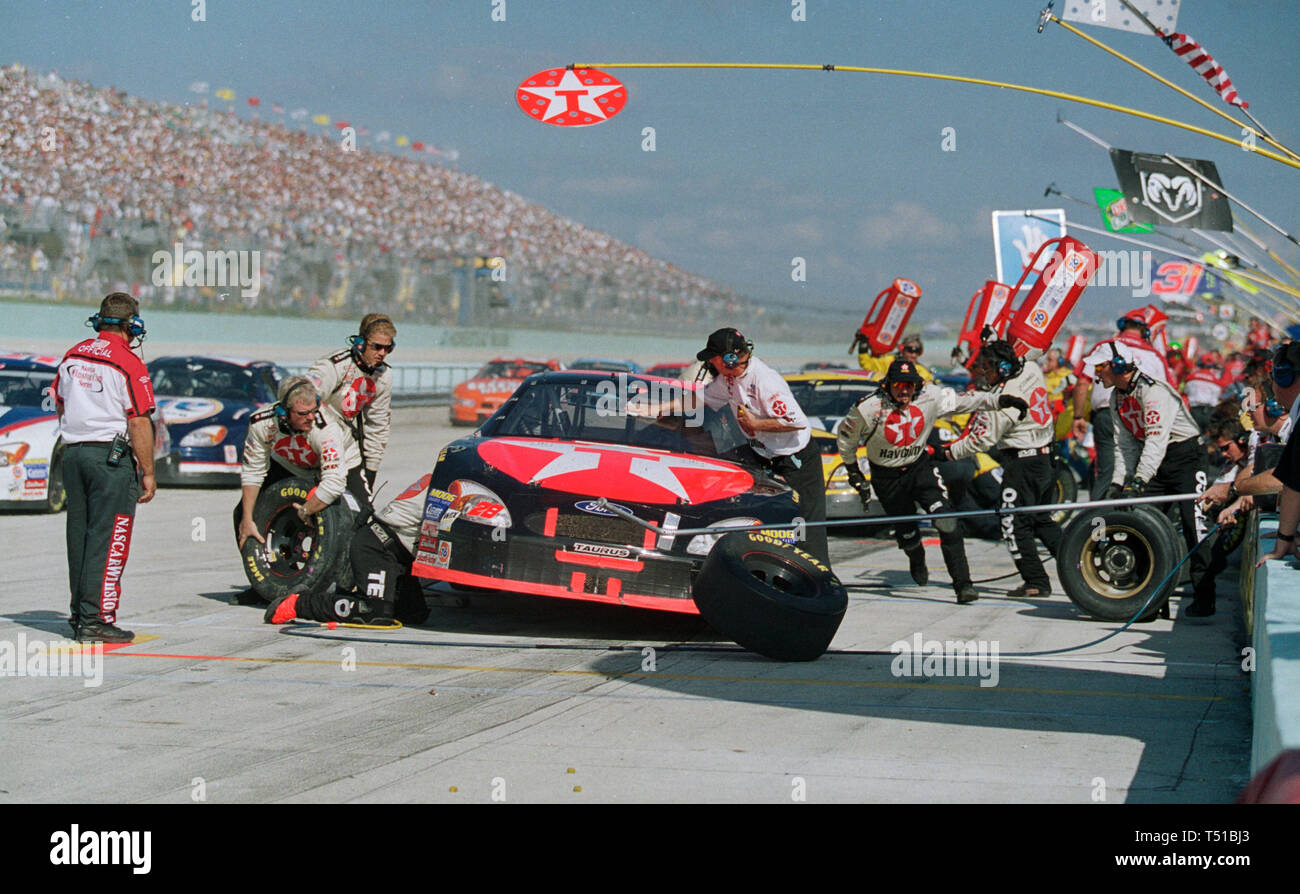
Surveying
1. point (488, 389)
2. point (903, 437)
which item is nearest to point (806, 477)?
point (903, 437)

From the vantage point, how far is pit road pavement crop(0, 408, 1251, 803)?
4.51 metres

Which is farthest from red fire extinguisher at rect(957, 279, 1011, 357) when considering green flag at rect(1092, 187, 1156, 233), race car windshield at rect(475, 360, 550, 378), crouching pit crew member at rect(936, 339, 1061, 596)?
race car windshield at rect(475, 360, 550, 378)

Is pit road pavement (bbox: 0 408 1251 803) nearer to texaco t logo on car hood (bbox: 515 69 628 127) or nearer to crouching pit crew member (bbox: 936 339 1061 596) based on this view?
Result: crouching pit crew member (bbox: 936 339 1061 596)

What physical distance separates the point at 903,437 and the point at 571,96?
3294 mm

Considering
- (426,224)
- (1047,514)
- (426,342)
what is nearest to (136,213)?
(426,342)

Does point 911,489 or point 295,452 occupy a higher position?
point 295,452

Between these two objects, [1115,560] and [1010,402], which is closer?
[1115,560]

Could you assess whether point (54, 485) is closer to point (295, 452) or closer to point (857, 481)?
point (295, 452)

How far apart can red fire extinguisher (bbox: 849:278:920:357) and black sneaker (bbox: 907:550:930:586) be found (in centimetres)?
838

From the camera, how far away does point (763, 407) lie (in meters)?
8.57

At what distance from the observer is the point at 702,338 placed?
49094 mm

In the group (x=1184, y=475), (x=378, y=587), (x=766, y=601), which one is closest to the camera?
(x=766, y=601)

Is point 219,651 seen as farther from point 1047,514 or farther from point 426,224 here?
point 426,224
